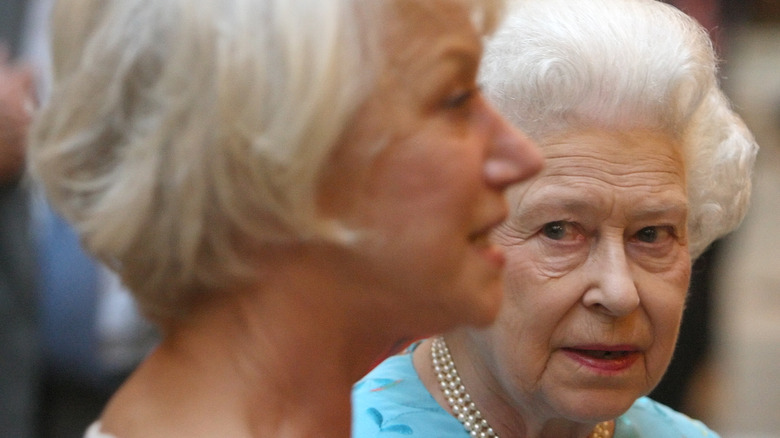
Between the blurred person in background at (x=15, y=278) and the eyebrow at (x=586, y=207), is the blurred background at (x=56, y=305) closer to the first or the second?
the blurred person in background at (x=15, y=278)

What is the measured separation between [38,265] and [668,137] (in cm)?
197

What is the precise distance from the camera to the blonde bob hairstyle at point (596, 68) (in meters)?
1.92

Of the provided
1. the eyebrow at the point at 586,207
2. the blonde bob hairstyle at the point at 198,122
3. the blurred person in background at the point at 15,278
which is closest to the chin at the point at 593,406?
the eyebrow at the point at 586,207

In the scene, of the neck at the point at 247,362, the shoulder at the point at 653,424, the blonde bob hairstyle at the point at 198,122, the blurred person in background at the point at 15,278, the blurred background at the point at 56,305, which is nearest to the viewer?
the blonde bob hairstyle at the point at 198,122

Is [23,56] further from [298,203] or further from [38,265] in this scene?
[298,203]

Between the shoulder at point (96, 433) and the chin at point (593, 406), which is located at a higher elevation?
the shoulder at point (96, 433)

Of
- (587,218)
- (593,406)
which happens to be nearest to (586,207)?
(587,218)

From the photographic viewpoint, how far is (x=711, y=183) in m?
2.16

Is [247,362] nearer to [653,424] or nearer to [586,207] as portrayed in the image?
[586,207]

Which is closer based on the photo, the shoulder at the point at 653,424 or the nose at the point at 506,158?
the nose at the point at 506,158

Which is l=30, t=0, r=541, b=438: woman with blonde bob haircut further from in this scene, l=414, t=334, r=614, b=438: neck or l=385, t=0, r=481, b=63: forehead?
l=414, t=334, r=614, b=438: neck

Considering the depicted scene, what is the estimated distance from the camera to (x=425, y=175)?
1.26 m

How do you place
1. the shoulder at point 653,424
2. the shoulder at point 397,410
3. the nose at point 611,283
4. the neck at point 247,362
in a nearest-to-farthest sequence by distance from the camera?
1. the neck at point 247,362
2. the nose at point 611,283
3. the shoulder at point 397,410
4. the shoulder at point 653,424

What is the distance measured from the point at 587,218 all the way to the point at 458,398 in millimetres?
444
